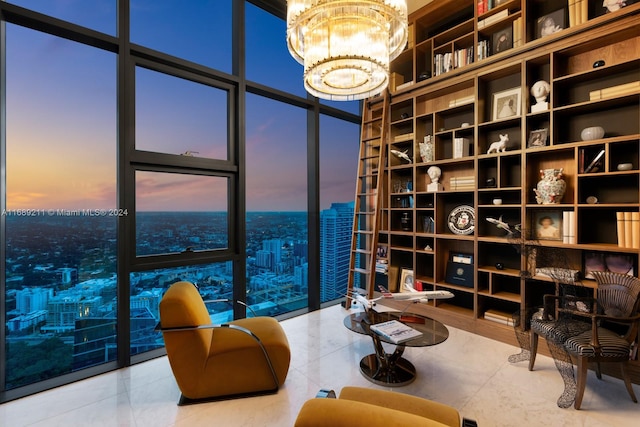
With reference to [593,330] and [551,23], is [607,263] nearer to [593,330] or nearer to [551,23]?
[593,330]

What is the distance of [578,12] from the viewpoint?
9.02 ft

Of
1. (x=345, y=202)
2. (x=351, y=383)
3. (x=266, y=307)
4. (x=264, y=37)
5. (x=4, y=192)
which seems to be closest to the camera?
(x=4, y=192)

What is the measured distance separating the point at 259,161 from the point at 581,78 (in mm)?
3372

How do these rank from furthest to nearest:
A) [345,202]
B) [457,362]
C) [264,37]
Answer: [345,202]
[264,37]
[457,362]

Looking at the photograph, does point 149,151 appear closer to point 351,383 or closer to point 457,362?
point 351,383

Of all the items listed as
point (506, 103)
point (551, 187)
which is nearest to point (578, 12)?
point (506, 103)

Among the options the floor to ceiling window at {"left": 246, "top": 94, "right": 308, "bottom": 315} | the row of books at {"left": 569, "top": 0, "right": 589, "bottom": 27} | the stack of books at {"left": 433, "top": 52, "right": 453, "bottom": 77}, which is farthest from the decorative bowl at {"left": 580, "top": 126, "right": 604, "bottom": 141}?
the floor to ceiling window at {"left": 246, "top": 94, "right": 308, "bottom": 315}

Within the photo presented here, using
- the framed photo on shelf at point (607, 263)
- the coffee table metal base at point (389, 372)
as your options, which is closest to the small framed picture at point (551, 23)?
the framed photo on shelf at point (607, 263)

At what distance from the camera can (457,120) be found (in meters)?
3.83

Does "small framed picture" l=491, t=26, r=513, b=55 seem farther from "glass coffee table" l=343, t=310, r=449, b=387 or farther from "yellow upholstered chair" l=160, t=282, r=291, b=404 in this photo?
"yellow upholstered chair" l=160, t=282, r=291, b=404

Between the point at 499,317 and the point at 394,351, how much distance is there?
1.46 metres

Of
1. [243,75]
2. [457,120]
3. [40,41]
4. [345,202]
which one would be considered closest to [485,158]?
[457,120]

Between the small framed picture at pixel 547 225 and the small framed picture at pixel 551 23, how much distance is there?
5.70 ft

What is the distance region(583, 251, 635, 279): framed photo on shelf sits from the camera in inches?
102
